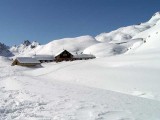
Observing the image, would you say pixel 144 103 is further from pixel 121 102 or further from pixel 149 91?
pixel 149 91

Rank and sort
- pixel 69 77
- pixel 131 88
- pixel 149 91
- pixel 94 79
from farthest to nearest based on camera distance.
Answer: pixel 69 77
pixel 94 79
pixel 131 88
pixel 149 91

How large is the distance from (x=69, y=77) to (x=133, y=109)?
1737 cm

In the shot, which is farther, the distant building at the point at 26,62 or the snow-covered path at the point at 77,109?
the distant building at the point at 26,62

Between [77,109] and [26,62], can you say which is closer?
[77,109]

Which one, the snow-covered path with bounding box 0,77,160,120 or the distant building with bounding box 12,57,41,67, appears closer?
the snow-covered path with bounding box 0,77,160,120

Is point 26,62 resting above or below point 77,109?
above

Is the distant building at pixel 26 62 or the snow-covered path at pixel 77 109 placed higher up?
the distant building at pixel 26 62

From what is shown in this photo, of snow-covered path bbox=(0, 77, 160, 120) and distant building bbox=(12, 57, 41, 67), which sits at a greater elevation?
distant building bbox=(12, 57, 41, 67)

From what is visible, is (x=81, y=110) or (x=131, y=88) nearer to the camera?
(x=81, y=110)

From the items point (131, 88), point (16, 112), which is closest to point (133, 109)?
point (16, 112)

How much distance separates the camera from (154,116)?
Result: 10.8m

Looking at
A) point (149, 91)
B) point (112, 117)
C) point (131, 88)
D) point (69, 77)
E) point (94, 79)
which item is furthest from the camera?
point (69, 77)

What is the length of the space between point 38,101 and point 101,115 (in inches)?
171

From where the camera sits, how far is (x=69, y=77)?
29016 mm
